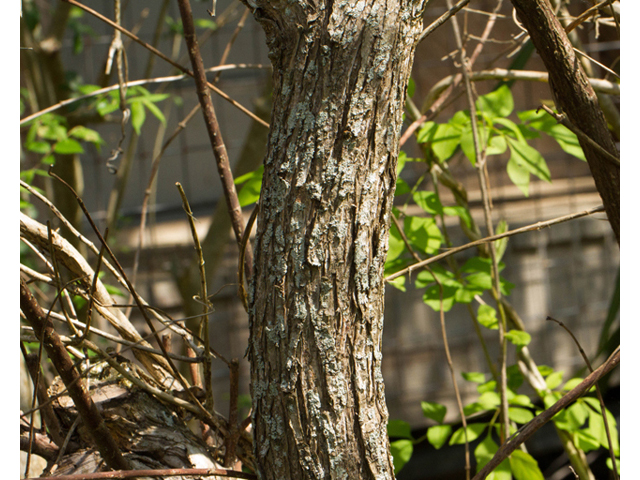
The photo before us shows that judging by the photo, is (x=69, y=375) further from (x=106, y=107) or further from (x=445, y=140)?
(x=106, y=107)

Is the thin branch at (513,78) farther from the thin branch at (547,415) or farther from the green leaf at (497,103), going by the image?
the thin branch at (547,415)

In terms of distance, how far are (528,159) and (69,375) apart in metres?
0.75

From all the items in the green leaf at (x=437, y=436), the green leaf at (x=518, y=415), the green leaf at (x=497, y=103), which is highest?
the green leaf at (x=497, y=103)

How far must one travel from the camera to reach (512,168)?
0.87 m

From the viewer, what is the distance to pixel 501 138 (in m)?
0.89

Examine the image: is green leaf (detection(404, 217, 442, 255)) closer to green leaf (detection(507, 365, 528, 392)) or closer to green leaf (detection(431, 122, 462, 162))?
green leaf (detection(431, 122, 462, 162))

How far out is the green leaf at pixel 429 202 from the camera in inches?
36.1

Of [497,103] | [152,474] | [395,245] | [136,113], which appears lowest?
[152,474]

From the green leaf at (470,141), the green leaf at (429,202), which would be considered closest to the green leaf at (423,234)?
the green leaf at (429,202)

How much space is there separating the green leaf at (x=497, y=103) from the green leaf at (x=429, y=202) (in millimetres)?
174

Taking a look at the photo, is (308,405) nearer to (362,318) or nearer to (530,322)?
(362,318)

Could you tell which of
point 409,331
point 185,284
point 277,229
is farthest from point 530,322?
point 277,229

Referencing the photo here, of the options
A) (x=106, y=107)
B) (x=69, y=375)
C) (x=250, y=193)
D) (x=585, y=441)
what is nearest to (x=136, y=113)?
(x=106, y=107)

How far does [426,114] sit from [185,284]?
42.1 inches
